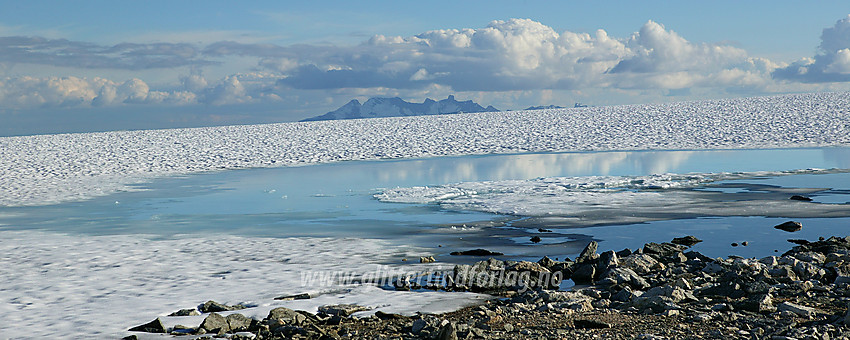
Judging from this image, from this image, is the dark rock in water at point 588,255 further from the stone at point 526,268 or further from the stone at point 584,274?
the stone at point 526,268

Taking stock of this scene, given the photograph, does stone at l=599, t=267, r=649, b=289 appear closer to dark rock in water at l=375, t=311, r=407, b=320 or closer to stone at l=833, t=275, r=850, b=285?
stone at l=833, t=275, r=850, b=285

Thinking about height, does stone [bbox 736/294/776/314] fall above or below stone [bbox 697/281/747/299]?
above

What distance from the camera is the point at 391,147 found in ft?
104

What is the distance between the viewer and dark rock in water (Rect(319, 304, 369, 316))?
620 centimetres

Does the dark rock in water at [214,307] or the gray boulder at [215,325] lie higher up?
the gray boulder at [215,325]

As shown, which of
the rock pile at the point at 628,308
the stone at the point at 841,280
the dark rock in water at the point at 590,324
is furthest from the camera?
the stone at the point at 841,280

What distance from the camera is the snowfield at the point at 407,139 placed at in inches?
1009

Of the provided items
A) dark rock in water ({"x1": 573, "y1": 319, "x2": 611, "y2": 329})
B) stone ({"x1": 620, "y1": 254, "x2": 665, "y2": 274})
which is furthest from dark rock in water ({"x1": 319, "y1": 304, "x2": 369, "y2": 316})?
stone ({"x1": 620, "y1": 254, "x2": 665, "y2": 274})

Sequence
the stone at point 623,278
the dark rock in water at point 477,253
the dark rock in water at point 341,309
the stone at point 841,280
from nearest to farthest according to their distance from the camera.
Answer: the dark rock in water at point 341,309 < the stone at point 841,280 < the stone at point 623,278 < the dark rock in water at point 477,253

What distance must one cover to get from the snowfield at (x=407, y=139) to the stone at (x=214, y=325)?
1429cm

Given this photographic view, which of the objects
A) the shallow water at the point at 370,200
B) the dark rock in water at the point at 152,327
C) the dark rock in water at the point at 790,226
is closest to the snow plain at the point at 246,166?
the dark rock in water at the point at 152,327

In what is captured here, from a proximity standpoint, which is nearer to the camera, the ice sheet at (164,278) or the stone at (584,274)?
the ice sheet at (164,278)

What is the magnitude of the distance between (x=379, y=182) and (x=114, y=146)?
19.8m

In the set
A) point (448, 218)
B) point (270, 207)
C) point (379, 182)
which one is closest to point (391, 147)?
point (379, 182)
